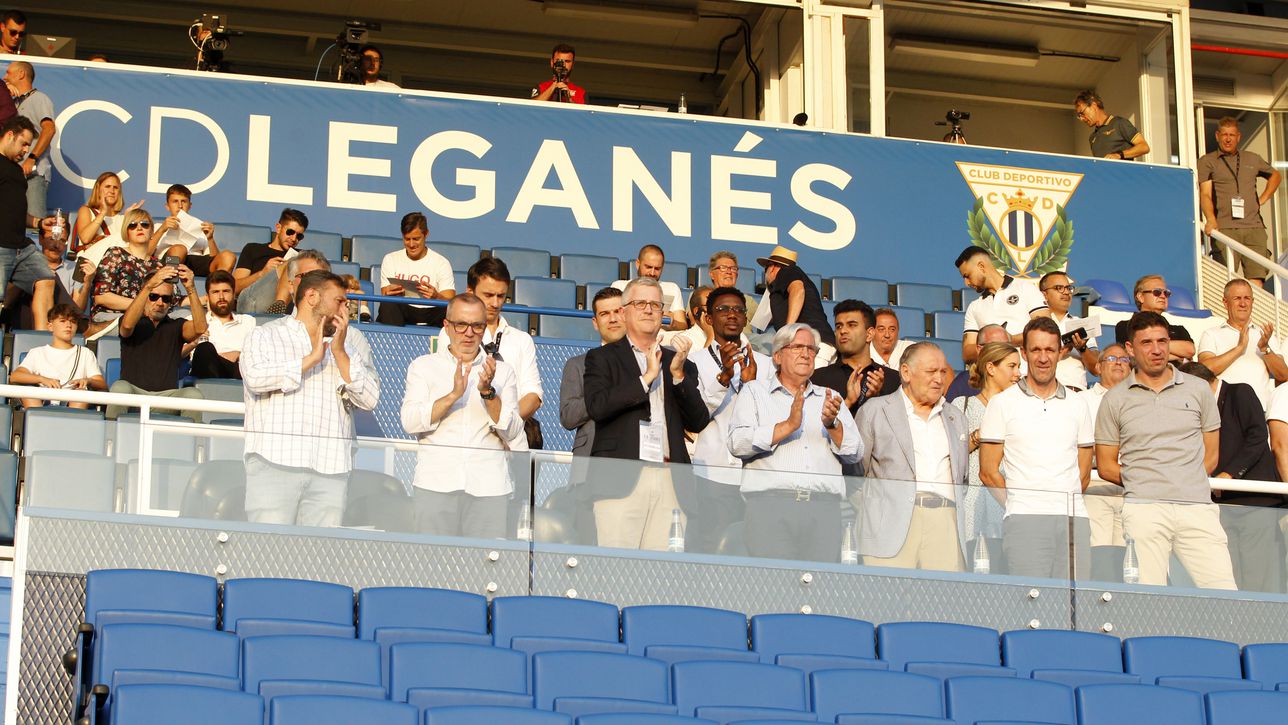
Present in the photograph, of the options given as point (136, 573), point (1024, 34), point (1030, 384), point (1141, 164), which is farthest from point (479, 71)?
point (136, 573)

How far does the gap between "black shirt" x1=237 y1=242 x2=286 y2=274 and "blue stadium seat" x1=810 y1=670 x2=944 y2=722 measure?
5.31 meters

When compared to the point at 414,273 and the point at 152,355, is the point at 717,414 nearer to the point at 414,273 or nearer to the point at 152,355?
the point at 152,355

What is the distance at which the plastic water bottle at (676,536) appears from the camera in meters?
6.79

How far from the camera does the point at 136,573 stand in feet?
19.4

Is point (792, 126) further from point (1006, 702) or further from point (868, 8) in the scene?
point (1006, 702)

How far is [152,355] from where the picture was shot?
28.8 ft

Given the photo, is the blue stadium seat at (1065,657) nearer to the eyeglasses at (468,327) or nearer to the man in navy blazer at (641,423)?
the man in navy blazer at (641,423)

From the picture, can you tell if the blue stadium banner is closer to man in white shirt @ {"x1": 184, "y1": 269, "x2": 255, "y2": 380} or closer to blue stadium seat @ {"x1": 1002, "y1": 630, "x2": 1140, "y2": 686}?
man in white shirt @ {"x1": 184, "y1": 269, "x2": 255, "y2": 380}

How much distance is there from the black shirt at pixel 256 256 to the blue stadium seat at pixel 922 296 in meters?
4.42

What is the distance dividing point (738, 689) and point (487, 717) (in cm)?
100

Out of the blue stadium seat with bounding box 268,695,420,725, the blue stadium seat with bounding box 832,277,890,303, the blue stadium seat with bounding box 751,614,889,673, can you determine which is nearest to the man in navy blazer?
the blue stadium seat with bounding box 751,614,889,673

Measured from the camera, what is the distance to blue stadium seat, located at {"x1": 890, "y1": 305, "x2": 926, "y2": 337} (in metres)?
11.9

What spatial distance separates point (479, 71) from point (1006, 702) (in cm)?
1047

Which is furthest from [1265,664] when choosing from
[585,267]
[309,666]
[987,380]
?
[585,267]
